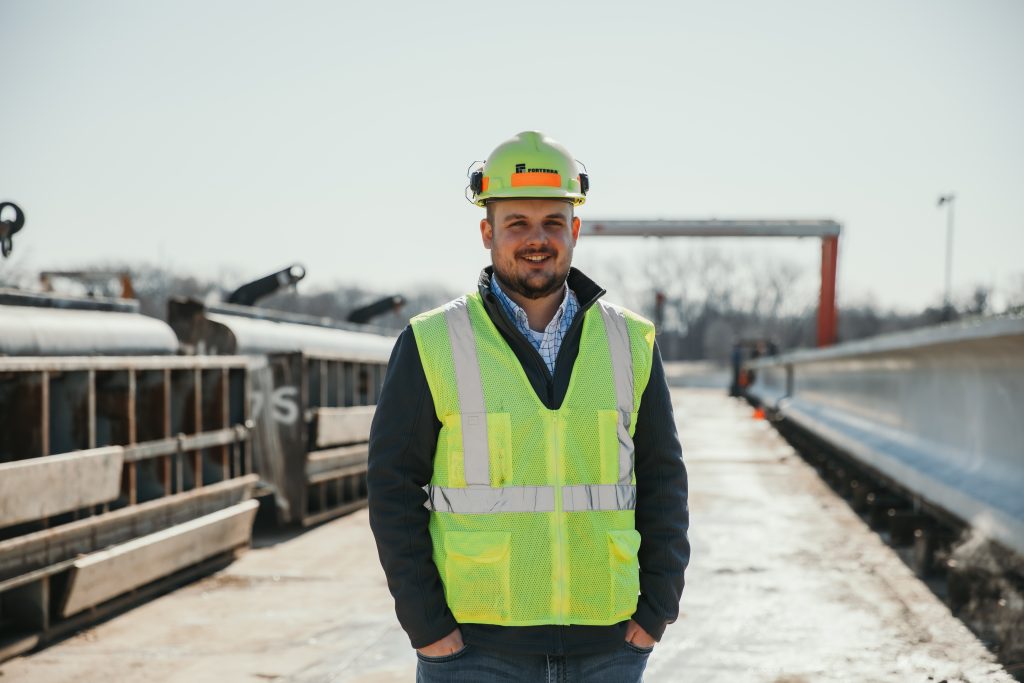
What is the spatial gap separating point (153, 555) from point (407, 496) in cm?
503

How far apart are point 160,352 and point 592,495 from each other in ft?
20.9

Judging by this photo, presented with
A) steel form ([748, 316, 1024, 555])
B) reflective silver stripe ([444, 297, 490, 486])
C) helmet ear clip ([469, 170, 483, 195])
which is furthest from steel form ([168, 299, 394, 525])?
reflective silver stripe ([444, 297, 490, 486])

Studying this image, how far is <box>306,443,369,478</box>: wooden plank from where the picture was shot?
10414 mm

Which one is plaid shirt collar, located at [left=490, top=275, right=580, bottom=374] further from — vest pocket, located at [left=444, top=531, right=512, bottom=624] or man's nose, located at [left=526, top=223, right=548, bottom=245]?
vest pocket, located at [left=444, top=531, right=512, bottom=624]

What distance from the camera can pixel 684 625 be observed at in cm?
634

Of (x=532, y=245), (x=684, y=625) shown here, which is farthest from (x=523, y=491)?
(x=684, y=625)

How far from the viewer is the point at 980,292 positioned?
179 feet

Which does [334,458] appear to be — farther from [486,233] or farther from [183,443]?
[486,233]

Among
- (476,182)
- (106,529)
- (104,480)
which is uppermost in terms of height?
(476,182)

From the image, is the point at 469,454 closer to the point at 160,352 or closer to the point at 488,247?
the point at 488,247

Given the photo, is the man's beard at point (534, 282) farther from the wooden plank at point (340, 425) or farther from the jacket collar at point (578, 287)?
the wooden plank at point (340, 425)

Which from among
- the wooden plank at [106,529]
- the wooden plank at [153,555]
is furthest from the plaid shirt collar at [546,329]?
the wooden plank at [153,555]

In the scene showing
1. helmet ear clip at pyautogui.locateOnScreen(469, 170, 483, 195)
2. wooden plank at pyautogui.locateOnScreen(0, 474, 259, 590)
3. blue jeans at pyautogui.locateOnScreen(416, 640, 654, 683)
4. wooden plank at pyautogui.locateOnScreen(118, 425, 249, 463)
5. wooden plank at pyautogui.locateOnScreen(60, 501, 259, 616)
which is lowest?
wooden plank at pyautogui.locateOnScreen(60, 501, 259, 616)

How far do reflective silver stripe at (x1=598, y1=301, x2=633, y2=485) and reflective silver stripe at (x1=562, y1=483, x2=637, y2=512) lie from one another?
4cm
